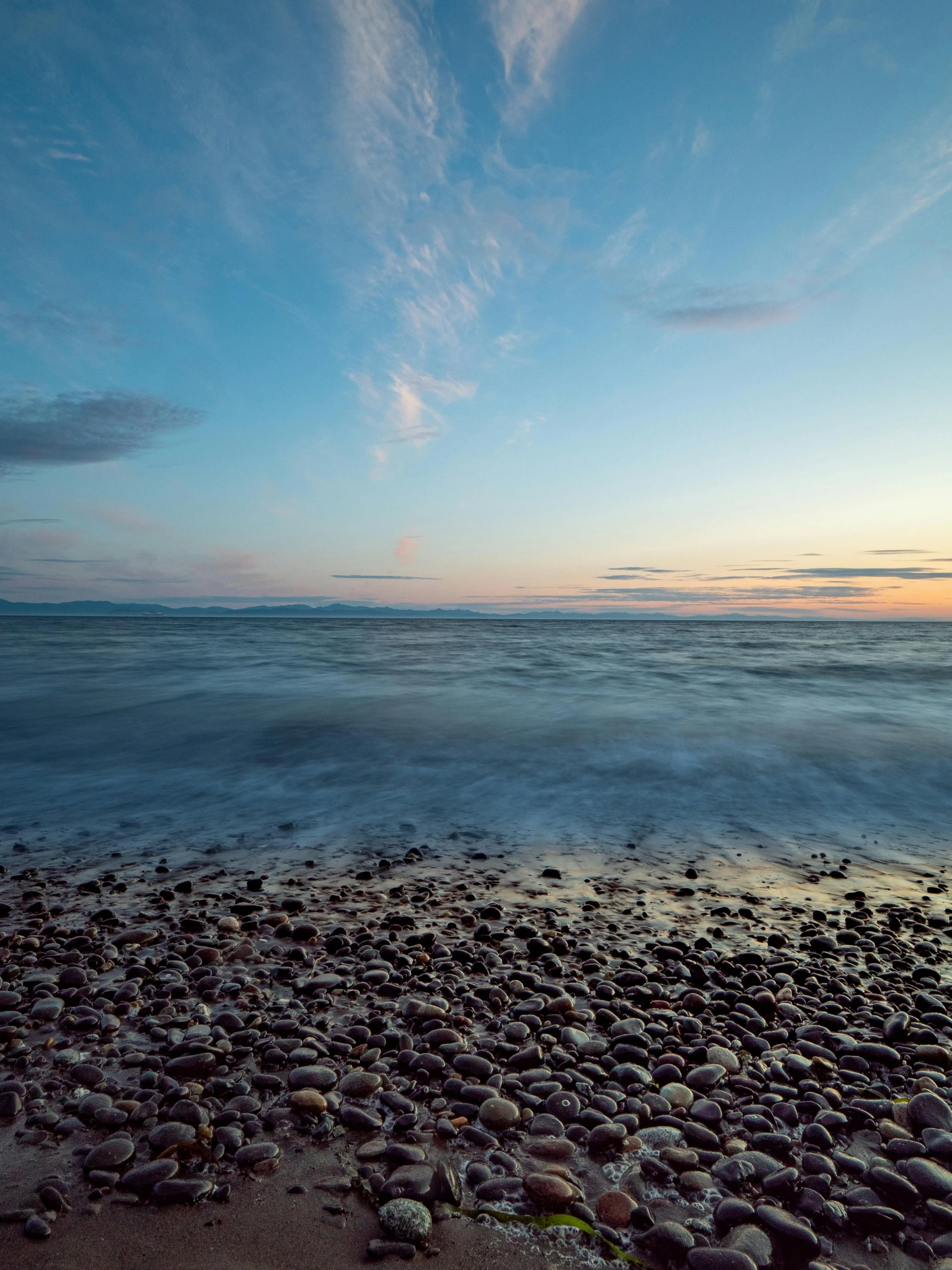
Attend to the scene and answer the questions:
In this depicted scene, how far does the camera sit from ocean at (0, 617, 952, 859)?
7270mm

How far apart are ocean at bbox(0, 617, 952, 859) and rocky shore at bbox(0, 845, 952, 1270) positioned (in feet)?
7.26

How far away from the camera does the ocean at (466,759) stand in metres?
7.27

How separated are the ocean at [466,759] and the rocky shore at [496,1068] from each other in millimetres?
2213

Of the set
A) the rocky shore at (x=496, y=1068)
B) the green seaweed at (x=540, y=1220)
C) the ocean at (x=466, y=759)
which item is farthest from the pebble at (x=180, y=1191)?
the ocean at (x=466, y=759)

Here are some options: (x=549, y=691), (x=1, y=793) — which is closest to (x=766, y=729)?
(x=549, y=691)

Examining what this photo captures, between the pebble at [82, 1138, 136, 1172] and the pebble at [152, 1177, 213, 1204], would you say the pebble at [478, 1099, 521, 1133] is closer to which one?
the pebble at [152, 1177, 213, 1204]

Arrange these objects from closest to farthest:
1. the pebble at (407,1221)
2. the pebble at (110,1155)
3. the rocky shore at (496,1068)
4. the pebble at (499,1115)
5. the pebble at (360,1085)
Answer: the pebble at (407,1221)
the rocky shore at (496,1068)
the pebble at (110,1155)
the pebble at (499,1115)
the pebble at (360,1085)

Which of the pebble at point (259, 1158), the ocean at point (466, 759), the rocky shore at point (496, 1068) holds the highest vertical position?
the pebble at point (259, 1158)

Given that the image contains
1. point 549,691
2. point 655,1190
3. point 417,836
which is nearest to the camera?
point 655,1190

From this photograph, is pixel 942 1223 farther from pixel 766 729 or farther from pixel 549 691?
pixel 549 691

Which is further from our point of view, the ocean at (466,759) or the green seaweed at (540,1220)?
the ocean at (466,759)

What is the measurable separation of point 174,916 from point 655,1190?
11.8 ft

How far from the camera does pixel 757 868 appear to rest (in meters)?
6.08

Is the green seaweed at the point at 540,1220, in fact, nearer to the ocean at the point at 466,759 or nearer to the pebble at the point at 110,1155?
the pebble at the point at 110,1155
